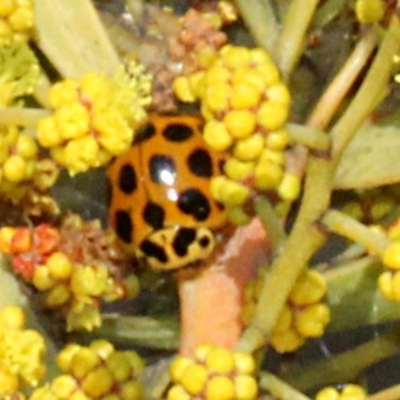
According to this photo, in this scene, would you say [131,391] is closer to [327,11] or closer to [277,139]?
[277,139]

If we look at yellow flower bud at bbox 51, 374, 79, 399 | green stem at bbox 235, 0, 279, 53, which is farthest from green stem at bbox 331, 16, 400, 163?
yellow flower bud at bbox 51, 374, 79, 399

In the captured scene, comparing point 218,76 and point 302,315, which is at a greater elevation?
point 218,76

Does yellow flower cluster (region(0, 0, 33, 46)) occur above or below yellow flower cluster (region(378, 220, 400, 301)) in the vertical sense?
above

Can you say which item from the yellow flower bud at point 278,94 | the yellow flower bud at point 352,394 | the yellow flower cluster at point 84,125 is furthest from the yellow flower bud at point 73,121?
the yellow flower bud at point 352,394

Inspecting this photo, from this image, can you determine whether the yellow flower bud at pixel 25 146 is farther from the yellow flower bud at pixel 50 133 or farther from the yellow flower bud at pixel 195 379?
the yellow flower bud at pixel 195 379

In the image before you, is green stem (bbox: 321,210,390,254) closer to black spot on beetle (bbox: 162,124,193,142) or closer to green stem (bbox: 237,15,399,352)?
green stem (bbox: 237,15,399,352)

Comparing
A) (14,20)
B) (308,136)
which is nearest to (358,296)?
(308,136)

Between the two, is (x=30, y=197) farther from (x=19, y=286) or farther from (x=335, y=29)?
(x=335, y=29)
